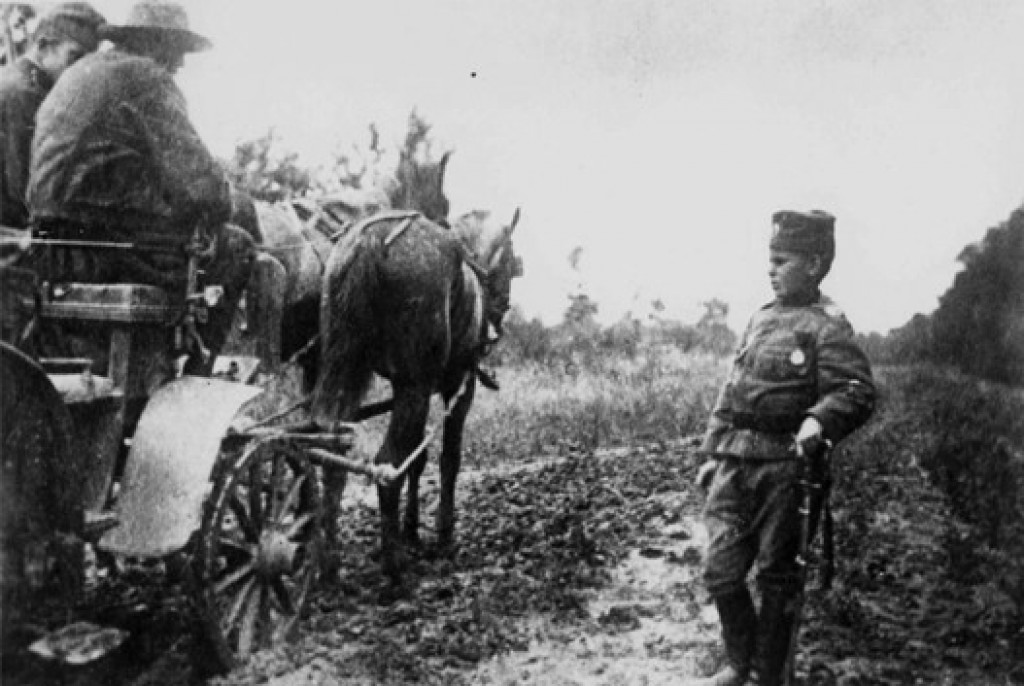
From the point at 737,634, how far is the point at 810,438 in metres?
0.83

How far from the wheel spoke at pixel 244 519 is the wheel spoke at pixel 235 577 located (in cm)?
10

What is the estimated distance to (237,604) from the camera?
3.92 metres

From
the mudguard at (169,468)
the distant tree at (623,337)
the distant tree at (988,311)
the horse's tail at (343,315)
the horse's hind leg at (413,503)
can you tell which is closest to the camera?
the mudguard at (169,468)

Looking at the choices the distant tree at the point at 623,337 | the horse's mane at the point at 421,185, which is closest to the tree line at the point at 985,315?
the horse's mane at the point at 421,185

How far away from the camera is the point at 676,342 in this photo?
16.8 m

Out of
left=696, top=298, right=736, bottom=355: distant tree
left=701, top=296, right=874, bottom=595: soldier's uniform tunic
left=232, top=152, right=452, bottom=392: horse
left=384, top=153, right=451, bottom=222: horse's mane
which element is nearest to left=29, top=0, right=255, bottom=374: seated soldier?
left=232, top=152, right=452, bottom=392: horse

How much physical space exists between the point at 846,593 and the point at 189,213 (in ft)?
11.0

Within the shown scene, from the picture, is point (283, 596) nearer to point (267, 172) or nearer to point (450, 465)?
point (450, 465)

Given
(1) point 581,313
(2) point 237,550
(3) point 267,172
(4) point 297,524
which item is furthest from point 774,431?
(1) point 581,313

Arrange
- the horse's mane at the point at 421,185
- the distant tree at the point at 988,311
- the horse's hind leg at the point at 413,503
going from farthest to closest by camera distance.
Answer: the horse's hind leg at the point at 413,503, the horse's mane at the point at 421,185, the distant tree at the point at 988,311

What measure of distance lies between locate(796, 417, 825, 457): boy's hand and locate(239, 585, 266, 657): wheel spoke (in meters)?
2.20

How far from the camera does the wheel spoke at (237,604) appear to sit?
3829 millimetres

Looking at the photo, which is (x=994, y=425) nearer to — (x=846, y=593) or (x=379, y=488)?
(x=846, y=593)

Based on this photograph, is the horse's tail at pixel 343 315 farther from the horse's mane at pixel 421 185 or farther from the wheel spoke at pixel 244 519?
the wheel spoke at pixel 244 519
